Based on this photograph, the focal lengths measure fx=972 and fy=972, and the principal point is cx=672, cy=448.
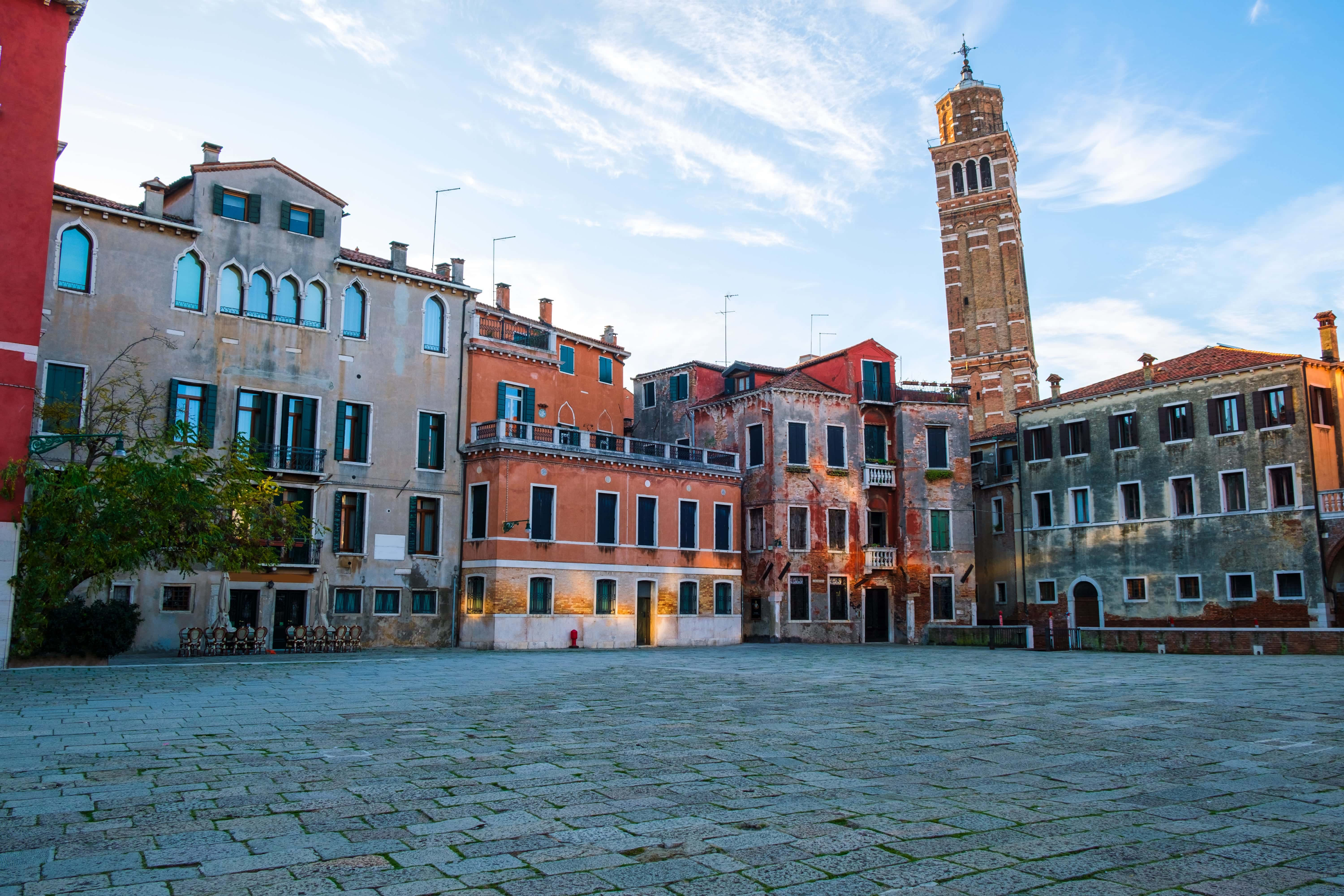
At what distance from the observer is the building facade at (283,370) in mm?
26453

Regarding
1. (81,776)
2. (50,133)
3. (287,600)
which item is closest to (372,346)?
(287,600)

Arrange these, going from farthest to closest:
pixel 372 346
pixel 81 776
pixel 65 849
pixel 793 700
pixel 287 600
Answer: pixel 372 346, pixel 287 600, pixel 793 700, pixel 81 776, pixel 65 849

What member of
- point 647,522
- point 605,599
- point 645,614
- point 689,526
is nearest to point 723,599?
point 689,526

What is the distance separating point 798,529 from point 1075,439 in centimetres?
1286

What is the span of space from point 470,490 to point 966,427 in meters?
22.0

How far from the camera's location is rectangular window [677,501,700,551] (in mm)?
36531

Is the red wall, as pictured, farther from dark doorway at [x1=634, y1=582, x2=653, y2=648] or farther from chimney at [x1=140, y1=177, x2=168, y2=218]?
dark doorway at [x1=634, y1=582, x2=653, y2=648]

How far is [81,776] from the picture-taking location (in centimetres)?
791

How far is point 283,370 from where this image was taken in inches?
1170

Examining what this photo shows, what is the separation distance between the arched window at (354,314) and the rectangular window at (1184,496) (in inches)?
1207

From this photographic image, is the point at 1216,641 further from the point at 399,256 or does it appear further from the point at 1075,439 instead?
the point at 399,256

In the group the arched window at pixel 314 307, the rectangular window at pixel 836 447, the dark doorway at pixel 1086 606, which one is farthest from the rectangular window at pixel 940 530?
the arched window at pixel 314 307

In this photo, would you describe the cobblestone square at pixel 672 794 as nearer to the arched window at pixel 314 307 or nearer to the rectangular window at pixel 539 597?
the rectangular window at pixel 539 597

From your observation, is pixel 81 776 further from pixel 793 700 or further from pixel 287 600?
pixel 287 600
